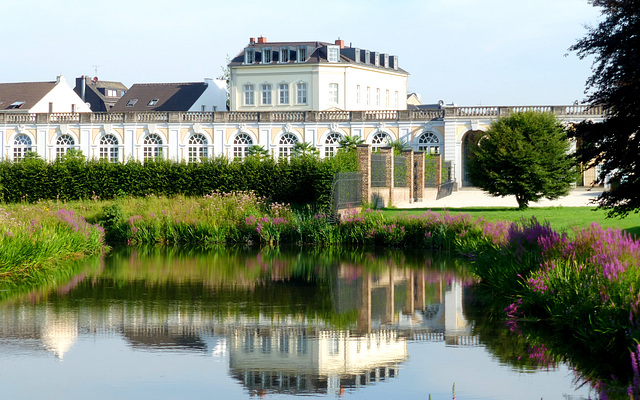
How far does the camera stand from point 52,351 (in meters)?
10.3

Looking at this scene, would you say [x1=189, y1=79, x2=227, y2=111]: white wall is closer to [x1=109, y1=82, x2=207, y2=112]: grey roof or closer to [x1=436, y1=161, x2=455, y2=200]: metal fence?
[x1=109, y1=82, x2=207, y2=112]: grey roof

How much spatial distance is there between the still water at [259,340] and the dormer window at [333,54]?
179 feet

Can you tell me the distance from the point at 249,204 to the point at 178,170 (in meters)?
7.15

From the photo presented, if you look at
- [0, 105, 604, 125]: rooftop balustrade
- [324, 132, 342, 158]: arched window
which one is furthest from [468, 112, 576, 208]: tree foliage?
[324, 132, 342, 158]: arched window

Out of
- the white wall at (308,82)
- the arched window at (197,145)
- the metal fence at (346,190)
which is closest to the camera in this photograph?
the metal fence at (346,190)

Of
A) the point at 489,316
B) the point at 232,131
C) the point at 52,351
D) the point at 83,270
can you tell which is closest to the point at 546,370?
the point at 489,316

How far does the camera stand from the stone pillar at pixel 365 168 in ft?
103

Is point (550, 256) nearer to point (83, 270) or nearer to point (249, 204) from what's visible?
point (83, 270)

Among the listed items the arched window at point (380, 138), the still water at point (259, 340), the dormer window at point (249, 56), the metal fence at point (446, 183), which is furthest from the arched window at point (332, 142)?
the still water at point (259, 340)

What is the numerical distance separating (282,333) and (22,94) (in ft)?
222

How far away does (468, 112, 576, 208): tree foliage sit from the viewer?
32438 mm

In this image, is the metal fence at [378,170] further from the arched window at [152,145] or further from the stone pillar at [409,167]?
the arched window at [152,145]

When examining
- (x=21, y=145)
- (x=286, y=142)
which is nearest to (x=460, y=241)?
(x=286, y=142)

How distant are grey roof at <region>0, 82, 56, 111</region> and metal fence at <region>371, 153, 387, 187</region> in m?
46.1
